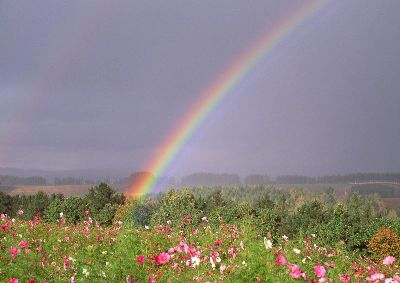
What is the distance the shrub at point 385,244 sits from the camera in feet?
124

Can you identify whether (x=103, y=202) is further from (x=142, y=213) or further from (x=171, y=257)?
(x=171, y=257)

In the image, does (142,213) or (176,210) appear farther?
(142,213)

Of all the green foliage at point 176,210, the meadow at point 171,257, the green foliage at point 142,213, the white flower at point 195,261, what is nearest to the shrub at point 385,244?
the green foliage at point 176,210

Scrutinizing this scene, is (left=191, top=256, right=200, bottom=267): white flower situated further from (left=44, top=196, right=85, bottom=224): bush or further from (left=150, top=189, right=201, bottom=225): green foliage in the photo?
(left=44, top=196, right=85, bottom=224): bush

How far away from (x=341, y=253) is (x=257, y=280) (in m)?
4.96

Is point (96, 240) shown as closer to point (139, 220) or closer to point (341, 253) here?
point (341, 253)

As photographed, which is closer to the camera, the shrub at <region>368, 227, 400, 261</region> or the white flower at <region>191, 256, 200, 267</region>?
the white flower at <region>191, 256, 200, 267</region>

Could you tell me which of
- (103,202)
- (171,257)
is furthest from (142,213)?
(171,257)

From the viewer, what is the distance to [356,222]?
1896 inches

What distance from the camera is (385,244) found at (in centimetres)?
3872

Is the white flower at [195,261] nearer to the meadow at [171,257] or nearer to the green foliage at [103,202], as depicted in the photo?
the meadow at [171,257]

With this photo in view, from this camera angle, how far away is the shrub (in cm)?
3788

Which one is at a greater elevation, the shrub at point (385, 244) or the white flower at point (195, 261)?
the white flower at point (195, 261)

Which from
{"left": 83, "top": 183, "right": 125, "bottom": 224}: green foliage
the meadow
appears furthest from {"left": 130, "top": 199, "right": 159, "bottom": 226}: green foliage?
the meadow
